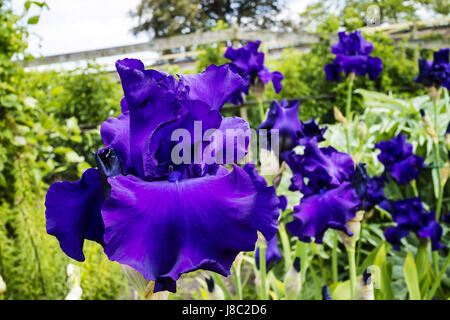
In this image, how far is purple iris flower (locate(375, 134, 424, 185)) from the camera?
5.27ft

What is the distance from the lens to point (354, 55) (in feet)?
6.46

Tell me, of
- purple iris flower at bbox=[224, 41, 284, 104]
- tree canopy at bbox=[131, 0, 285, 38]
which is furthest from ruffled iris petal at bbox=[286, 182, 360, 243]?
tree canopy at bbox=[131, 0, 285, 38]

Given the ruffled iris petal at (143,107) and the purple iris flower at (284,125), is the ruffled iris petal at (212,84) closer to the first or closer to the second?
the ruffled iris petal at (143,107)

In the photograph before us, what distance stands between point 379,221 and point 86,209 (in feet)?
7.60

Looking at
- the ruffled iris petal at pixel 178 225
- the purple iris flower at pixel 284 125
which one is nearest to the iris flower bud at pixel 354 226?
the purple iris flower at pixel 284 125

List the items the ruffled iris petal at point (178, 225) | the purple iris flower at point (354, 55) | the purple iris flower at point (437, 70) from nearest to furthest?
the ruffled iris petal at point (178, 225) < the purple iris flower at point (437, 70) < the purple iris flower at point (354, 55)

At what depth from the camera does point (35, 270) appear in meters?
1.54

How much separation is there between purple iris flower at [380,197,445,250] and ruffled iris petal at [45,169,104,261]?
128 centimetres

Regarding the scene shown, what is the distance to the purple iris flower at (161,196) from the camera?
1.17ft

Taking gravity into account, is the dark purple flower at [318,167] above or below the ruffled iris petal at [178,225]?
below

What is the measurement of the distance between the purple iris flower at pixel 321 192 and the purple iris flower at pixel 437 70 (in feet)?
3.64

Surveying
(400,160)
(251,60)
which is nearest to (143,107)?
(251,60)

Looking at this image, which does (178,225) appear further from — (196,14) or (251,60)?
(196,14)

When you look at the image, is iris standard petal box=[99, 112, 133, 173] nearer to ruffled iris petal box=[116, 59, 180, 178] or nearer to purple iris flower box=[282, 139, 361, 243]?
ruffled iris petal box=[116, 59, 180, 178]
